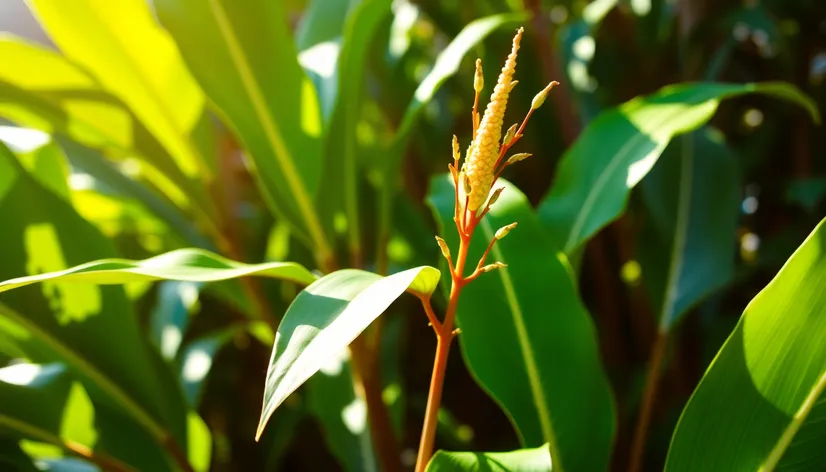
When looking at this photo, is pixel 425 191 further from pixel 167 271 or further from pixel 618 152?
pixel 167 271

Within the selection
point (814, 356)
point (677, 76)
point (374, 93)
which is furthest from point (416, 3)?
point (814, 356)

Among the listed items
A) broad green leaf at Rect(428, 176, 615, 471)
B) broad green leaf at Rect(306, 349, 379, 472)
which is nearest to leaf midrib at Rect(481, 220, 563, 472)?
broad green leaf at Rect(428, 176, 615, 471)

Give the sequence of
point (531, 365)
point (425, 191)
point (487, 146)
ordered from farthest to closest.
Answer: point (425, 191), point (531, 365), point (487, 146)

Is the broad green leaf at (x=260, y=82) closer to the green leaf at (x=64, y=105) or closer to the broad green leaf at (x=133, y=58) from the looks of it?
the broad green leaf at (x=133, y=58)

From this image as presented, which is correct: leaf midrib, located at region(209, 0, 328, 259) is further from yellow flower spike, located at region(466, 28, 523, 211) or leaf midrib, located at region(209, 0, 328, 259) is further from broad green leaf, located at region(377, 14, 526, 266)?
yellow flower spike, located at region(466, 28, 523, 211)

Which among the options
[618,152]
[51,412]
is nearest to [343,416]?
[51,412]

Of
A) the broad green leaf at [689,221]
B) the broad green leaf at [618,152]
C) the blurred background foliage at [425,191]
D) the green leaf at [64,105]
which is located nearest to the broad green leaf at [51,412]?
the blurred background foliage at [425,191]

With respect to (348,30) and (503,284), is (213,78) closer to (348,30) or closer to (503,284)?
(348,30)
